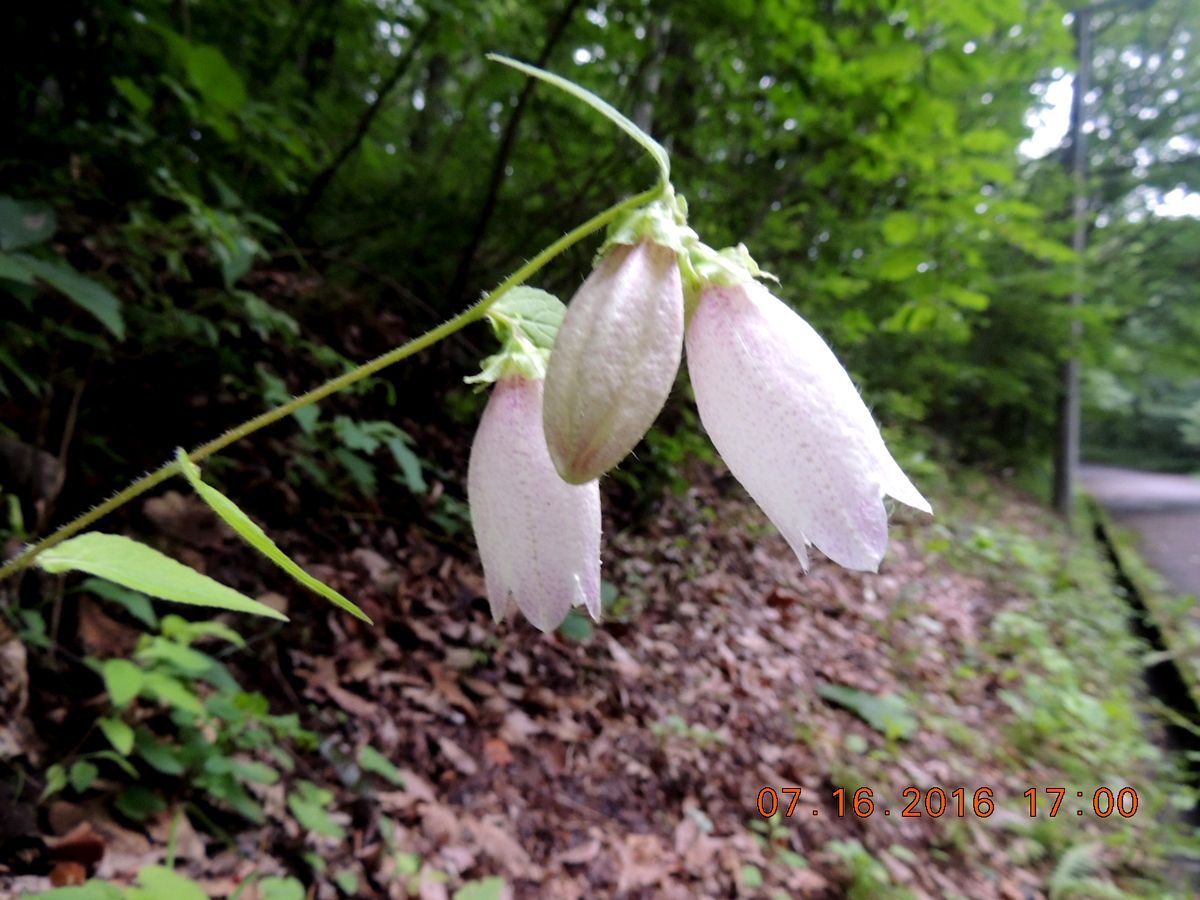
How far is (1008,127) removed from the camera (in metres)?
5.04

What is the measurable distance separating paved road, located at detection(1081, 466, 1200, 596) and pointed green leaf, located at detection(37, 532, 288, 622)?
349 inches

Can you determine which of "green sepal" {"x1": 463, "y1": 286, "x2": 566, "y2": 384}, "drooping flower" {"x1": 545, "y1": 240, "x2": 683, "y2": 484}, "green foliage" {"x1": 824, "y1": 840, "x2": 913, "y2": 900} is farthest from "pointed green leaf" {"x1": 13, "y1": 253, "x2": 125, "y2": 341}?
"green foliage" {"x1": 824, "y1": 840, "x2": 913, "y2": 900}

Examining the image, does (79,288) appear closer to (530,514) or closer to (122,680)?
(122,680)

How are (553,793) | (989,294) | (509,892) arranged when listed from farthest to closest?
(989,294) → (553,793) → (509,892)

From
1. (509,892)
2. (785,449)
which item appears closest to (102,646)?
(509,892)

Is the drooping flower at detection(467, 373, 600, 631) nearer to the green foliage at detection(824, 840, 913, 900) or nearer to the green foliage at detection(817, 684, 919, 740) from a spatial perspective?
the green foliage at detection(824, 840, 913, 900)

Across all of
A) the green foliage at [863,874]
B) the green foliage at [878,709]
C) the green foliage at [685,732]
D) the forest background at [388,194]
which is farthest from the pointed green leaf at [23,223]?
the green foliage at [878,709]

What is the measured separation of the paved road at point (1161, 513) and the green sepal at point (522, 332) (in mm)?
8541

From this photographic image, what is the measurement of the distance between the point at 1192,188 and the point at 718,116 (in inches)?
518

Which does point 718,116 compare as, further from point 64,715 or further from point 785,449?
point 64,715

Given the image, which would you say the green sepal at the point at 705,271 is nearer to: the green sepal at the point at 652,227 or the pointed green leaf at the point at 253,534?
the green sepal at the point at 652,227

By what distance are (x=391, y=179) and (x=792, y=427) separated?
3879 mm

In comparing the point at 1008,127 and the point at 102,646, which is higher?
the point at 1008,127

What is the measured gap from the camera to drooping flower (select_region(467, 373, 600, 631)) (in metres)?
0.92
